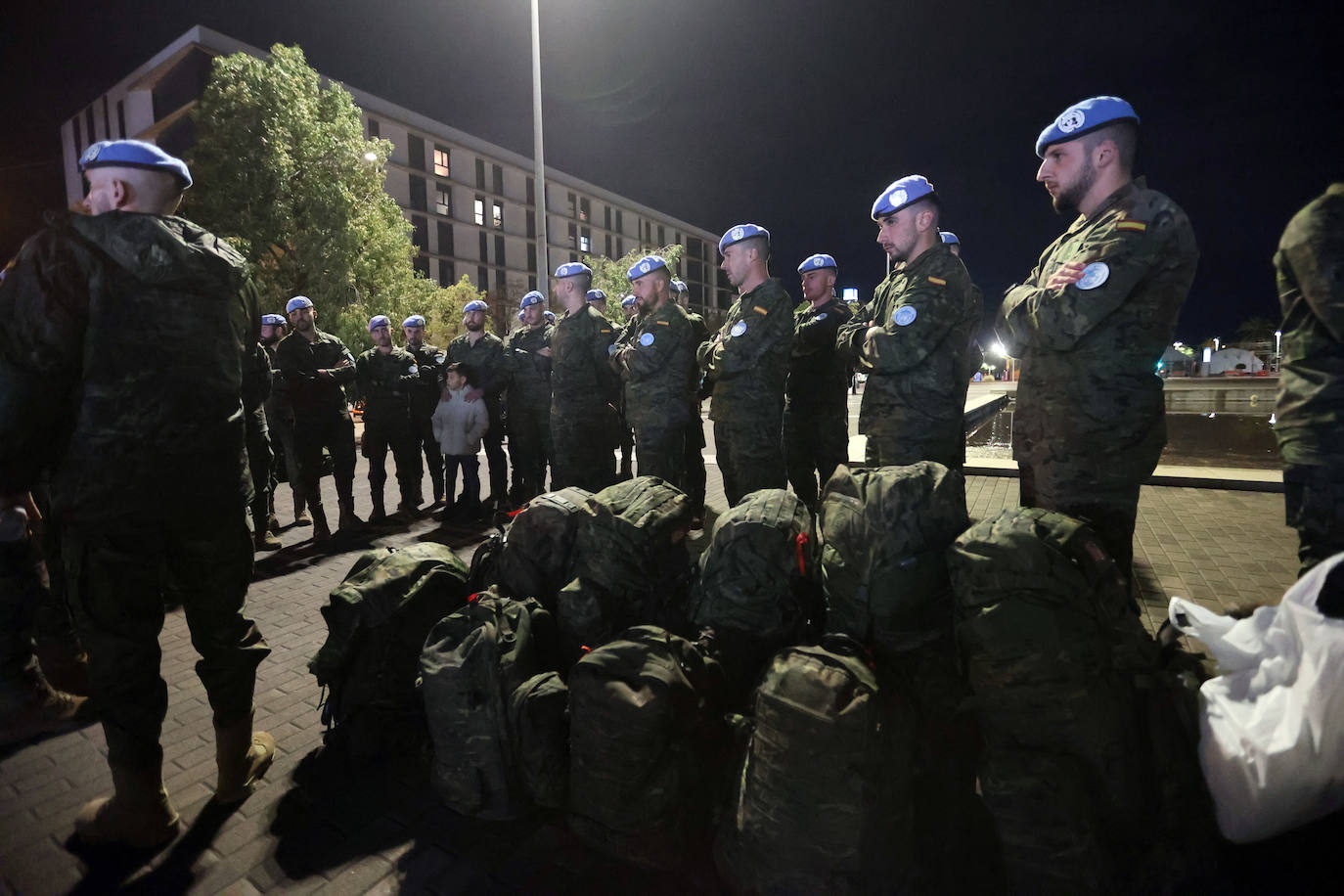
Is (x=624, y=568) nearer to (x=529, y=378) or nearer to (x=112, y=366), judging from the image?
(x=112, y=366)

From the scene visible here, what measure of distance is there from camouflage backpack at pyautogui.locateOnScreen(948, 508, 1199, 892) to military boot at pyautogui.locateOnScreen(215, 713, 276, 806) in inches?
110

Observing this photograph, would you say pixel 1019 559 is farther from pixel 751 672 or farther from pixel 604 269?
pixel 604 269

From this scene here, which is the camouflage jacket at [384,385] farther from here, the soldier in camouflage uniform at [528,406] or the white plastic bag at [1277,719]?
the white plastic bag at [1277,719]

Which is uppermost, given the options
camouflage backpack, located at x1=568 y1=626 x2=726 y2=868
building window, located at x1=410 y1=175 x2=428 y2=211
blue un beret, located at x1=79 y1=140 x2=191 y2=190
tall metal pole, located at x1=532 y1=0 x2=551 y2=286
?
building window, located at x1=410 y1=175 x2=428 y2=211

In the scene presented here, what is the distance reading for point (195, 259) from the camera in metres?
2.42

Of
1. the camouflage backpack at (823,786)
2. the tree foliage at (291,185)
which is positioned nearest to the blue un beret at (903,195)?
the camouflage backpack at (823,786)

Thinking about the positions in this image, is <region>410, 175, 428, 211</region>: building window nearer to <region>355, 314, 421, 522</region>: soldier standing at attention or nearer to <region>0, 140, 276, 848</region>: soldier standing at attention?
<region>355, 314, 421, 522</region>: soldier standing at attention

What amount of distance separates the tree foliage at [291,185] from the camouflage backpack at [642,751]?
19913mm

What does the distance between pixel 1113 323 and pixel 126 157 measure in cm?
394

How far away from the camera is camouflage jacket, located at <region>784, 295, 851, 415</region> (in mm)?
5426

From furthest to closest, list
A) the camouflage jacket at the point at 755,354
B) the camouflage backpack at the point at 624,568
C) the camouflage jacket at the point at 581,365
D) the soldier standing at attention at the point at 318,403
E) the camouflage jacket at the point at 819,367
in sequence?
the soldier standing at attention at the point at 318,403
the camouflage jacket at the point at 581,365
the camouflage jacket at the point at 819,367
the camouflage jacket at the point at 755,354
the camouflage backpack at the point at 624,568

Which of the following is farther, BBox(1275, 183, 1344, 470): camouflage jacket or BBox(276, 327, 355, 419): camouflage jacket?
BBox(276, 327, 355, 419): camouflage jacket

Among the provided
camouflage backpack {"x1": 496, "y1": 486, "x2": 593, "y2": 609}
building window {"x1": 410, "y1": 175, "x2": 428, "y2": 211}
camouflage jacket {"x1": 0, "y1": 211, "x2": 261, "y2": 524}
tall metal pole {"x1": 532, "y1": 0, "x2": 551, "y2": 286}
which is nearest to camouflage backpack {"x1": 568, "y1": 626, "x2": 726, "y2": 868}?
camouflage backpack {"x1": 496, "y1": 486, "x2": 593, "y2": 609}

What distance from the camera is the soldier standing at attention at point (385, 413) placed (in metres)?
7.16
